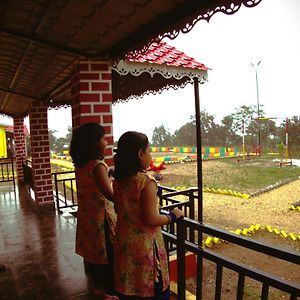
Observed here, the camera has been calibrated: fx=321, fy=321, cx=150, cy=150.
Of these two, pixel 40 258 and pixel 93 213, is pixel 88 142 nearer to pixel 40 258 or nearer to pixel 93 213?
pixel 93 213

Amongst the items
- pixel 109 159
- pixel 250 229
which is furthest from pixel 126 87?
pixel 250 229

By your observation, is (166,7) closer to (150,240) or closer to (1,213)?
(150,240)

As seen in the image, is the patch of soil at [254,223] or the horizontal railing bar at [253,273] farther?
the patch of soil at [254,223]

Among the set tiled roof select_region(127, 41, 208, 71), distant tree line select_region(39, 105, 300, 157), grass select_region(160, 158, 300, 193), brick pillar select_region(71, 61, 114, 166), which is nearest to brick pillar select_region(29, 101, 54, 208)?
tiled roof select_region(127, 41, 208, 71)

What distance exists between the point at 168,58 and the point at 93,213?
242 cm

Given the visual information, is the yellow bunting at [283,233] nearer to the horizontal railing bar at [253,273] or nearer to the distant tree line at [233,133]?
the horizontal railing bar at [253,273]

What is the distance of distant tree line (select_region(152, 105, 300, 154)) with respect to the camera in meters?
31.8

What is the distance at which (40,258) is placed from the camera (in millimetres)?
Result: 4012

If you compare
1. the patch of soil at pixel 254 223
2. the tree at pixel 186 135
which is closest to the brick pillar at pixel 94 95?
the patch of soil at pixel 254 223

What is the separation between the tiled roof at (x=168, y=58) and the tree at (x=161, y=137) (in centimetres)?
4721

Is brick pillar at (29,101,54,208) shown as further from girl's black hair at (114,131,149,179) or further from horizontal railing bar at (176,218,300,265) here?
girl's black hair at (114,131,149,179)

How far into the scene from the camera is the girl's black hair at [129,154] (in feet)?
5.80

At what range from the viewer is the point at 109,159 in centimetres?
339

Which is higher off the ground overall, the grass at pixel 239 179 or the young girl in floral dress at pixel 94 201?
the young girl in floral dress at pixel 94 201
